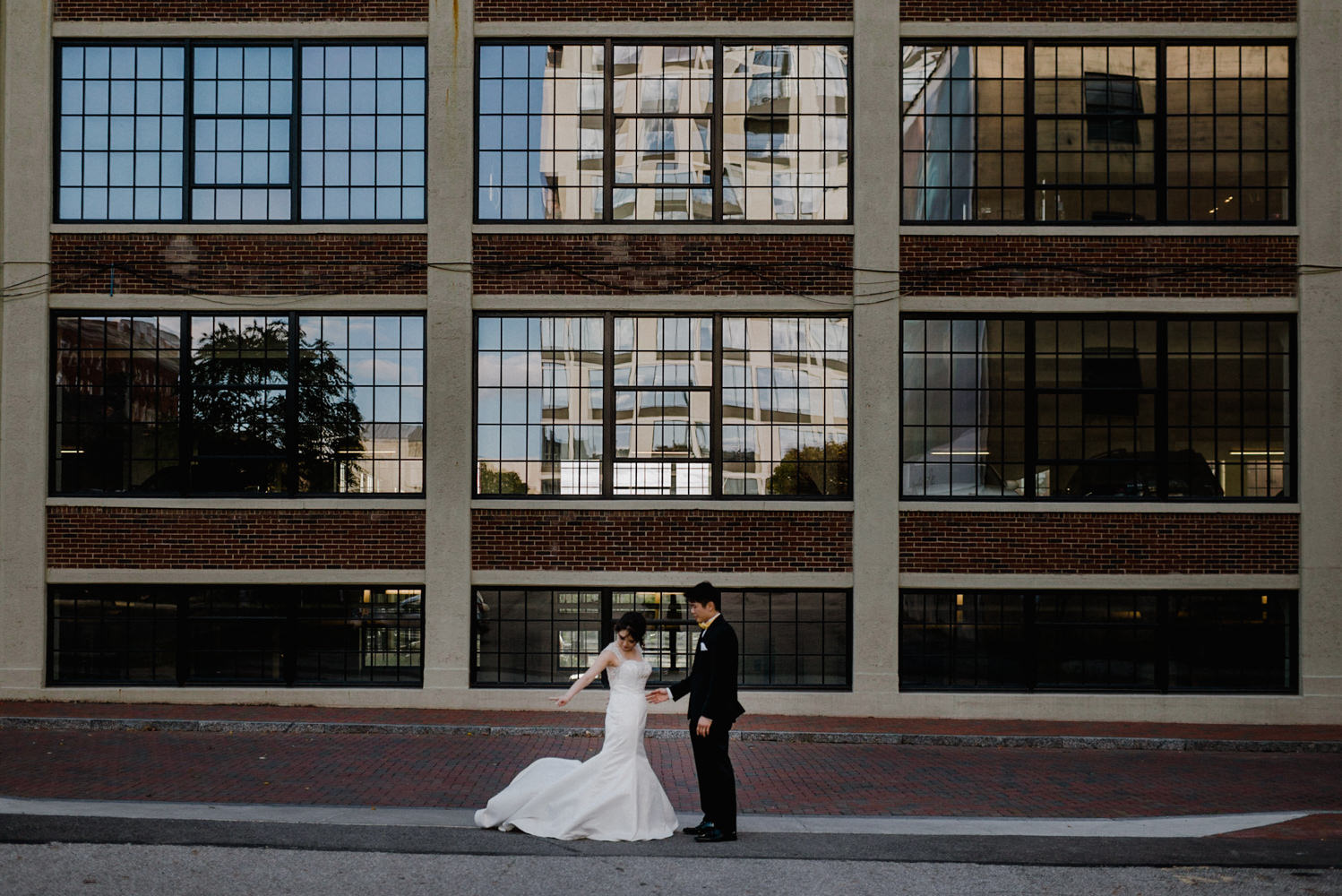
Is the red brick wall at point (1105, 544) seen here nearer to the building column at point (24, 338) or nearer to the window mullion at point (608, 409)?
the window mullion at point (608, 409)

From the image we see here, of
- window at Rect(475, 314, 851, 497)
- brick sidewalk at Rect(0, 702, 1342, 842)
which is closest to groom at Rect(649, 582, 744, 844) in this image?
brick sidewalk at Rect(0, 702, 1342, 842)

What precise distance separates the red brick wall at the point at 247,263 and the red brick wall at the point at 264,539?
287cm

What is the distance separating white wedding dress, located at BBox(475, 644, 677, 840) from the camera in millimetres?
7719

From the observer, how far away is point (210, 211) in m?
14.0

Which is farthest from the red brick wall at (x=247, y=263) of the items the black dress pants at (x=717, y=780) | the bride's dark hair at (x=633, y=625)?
the black dress pants at (x=717, y=780)

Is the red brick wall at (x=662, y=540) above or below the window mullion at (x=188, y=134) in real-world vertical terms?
below

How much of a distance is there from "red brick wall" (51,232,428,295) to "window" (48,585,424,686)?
3863mm

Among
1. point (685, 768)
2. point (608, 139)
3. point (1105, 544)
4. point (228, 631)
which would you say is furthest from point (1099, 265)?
point (228, 631)

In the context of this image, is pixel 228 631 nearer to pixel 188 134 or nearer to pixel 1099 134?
pixel 188 134

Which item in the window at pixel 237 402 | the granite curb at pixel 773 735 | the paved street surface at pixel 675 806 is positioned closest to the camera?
the paved street surface at pixel 675 806

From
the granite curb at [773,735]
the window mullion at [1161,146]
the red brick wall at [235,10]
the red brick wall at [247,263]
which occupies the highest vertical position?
the red brick wall at [235,10]

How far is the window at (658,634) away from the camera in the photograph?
13.8 m

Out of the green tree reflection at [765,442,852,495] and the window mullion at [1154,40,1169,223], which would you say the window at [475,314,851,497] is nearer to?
the green tree reflection at [765,442,852,495]

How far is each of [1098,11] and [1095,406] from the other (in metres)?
5.04
